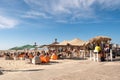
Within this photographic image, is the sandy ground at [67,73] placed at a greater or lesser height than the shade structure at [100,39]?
lesser

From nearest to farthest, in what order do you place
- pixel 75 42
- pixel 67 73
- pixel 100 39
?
1. pixel 67 73
2. pixel 100 39
3. pixel 75 42

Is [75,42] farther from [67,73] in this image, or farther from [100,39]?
[67,73]

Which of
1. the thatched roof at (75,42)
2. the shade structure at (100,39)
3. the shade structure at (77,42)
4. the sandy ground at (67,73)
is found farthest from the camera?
the shade structure at (77,42)

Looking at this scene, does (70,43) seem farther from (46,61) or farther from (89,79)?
(89,79)

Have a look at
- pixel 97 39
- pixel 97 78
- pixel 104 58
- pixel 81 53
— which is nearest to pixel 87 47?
pixel 81 53

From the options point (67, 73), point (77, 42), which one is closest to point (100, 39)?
point (77, 42)

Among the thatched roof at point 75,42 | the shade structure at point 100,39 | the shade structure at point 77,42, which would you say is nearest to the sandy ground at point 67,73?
the shade structure at point 100,39

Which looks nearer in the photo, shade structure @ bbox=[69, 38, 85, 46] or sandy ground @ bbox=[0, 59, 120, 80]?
sandy ground @ bbox=[0, 59, 120, 80]

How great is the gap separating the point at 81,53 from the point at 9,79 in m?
21.2

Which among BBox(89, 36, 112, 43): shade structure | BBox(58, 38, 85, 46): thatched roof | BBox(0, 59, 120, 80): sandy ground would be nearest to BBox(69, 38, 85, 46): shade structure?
BBox(58, 38, 85, 46): thatched roof

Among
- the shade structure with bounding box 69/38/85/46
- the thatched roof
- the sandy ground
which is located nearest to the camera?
the sandy ground

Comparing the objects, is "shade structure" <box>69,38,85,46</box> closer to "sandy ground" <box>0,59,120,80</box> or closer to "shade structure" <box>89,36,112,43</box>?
"shade structure" <box>89,36,112,43</box>

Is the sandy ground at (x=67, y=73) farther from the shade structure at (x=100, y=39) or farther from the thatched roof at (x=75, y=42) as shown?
the thatched roof at (x=75, y=42)

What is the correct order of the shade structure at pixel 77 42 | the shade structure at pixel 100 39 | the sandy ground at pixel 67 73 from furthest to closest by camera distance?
the shade structure at pixel 77 42 → the shade structure at pixel 100 39 → the sandy ground at pixel 67 73
